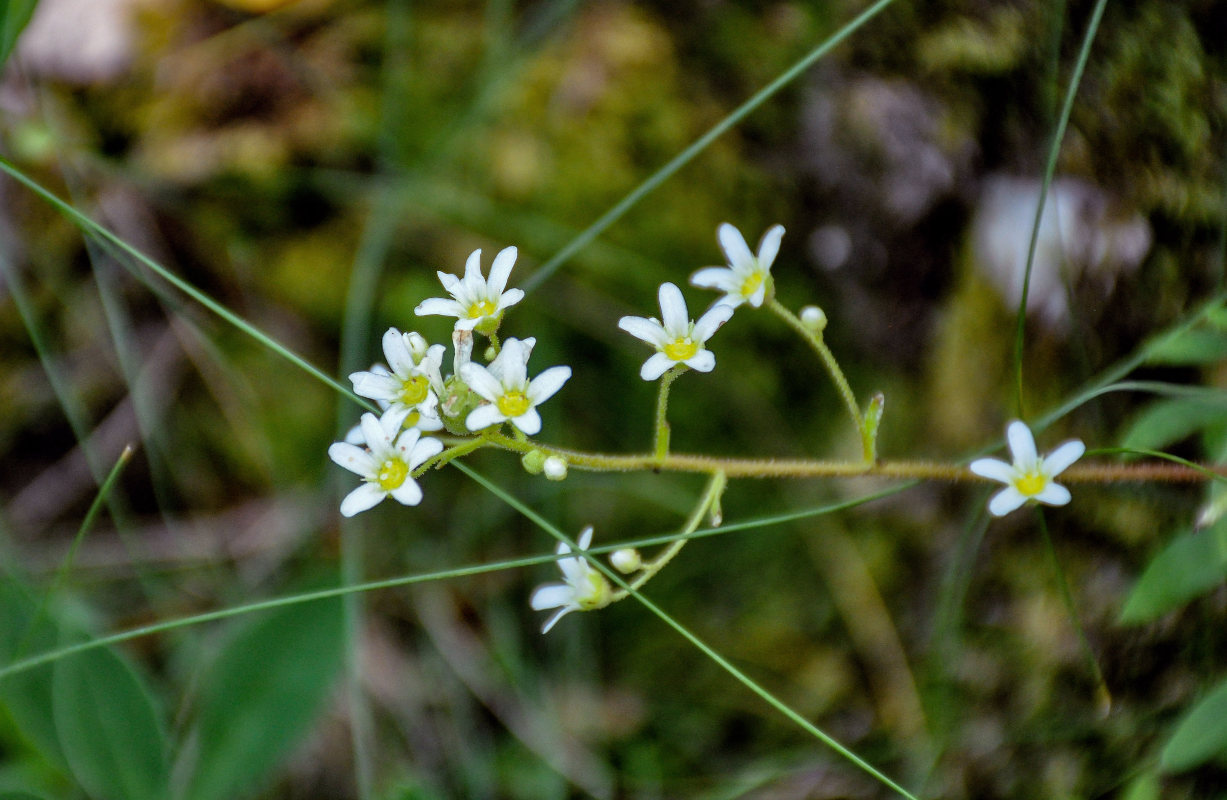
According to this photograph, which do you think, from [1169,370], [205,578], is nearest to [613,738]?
[205,578]

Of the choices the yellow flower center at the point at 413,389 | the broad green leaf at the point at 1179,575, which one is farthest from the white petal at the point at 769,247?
the broad green leaf at the point at 1179,575

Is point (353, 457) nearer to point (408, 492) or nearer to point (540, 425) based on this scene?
point (408, 492)

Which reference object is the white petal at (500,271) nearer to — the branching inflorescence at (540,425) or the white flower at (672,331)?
the branching inflorescence at (540,425)

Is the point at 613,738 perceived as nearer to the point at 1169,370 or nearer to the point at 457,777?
the point at 457,777

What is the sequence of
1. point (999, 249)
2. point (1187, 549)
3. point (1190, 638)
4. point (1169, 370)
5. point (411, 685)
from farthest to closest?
point (411, 685)
point (999, 249)
point (1169, 370)
point (1190, 638)
point (1187, 549)

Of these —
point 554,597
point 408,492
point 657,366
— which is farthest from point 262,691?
point 657,366

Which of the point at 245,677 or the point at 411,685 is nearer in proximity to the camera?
the point at 245,677
